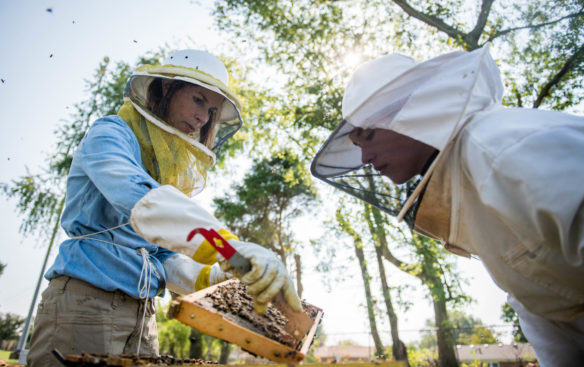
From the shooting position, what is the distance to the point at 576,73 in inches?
410

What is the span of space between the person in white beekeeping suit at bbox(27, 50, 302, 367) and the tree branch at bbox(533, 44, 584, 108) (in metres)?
11.3

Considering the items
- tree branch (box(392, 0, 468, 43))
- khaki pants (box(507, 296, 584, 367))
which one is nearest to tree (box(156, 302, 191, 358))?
tree branch (box(392, 0, 468, 43))

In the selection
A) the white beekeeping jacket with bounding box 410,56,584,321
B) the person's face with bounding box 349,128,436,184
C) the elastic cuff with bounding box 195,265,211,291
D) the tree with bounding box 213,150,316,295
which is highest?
the tree with bounding box 213,150,316,295

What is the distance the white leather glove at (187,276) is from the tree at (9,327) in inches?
1979

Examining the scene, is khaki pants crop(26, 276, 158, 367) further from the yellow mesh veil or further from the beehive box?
the yellow mesh veil

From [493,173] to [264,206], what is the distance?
23275mm

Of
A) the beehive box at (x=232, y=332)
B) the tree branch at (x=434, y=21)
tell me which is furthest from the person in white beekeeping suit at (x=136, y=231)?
the tree branch at (x=434, y=21)

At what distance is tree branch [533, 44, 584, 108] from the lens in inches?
392

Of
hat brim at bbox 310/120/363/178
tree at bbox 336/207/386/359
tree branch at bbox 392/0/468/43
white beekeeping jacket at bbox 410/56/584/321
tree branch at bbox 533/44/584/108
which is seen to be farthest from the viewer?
tree at bbox 336/207/386/359

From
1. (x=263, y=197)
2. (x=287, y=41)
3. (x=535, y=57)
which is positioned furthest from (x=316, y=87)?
(x=263, y=197)

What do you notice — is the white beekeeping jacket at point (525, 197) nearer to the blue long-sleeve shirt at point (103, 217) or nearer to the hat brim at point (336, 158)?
the hat brim at point (336, 158)

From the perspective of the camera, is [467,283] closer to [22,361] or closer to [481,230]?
[481,230]

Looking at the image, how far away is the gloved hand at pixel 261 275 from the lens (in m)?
1.52

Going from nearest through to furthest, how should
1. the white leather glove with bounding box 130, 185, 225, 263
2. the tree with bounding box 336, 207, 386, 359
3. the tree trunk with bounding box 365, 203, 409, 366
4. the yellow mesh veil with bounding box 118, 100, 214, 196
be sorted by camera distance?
the white leather glove with bounding box 130, 185, 225, 263
the yellow mesh veil with bounding box 118, 100, 214, 196
the tree trunk with bounding box 365, 203, 409, 366
the tree with bounding box 336, 207, 386, 359
